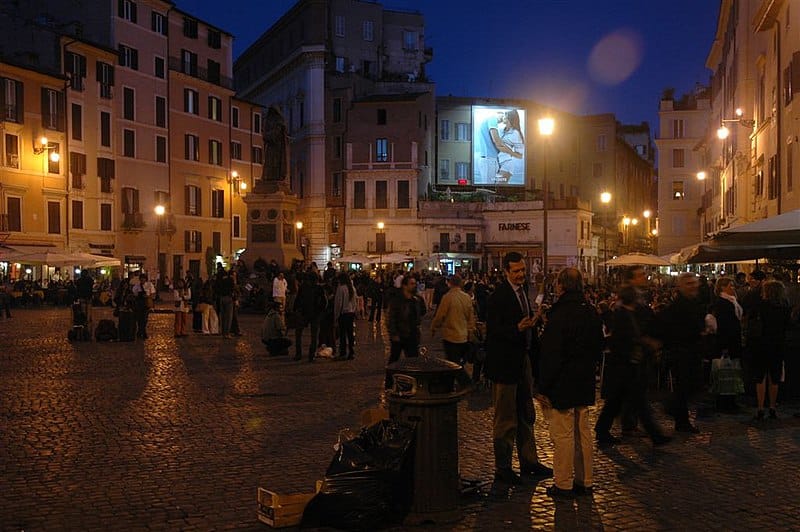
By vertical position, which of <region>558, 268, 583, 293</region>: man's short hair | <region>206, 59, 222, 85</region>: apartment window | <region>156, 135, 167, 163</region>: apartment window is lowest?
<region>558, 268, 583, 293</region>: man's short hair

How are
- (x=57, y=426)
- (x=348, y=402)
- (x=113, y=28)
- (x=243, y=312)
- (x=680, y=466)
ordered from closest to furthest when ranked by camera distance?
(x=680, y=466) → (x=57, y=426) → (x=348, y=402) → (x=243, y=312) → (x=113, y=28)

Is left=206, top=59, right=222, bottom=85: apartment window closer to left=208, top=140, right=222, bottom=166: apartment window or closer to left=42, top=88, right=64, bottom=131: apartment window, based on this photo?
left=208, top=140, right=222, bottom=166: apartment window

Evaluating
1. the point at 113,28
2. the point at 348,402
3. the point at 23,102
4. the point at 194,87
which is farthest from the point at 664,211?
the point at 348,402

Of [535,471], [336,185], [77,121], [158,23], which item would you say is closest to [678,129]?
[336,185]

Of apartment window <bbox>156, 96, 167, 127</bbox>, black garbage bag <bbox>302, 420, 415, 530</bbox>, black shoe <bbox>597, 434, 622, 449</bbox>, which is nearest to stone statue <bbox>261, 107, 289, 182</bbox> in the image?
apartment window <bbox>156, 96, 167, 127</bbox>

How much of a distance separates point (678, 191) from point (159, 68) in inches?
1669

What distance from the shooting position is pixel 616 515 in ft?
20.2

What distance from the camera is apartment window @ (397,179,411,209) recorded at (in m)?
63.6

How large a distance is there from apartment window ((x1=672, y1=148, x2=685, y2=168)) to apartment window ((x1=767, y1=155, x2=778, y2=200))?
42.1 metres

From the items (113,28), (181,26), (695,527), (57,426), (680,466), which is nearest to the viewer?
(695,527)

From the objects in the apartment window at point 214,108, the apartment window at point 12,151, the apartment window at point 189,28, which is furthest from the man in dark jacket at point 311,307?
the apartment window at point 214,108

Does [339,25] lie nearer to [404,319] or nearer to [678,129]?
[678,129]

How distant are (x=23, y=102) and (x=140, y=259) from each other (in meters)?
12.0

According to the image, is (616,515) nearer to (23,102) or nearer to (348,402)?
(348,402)
